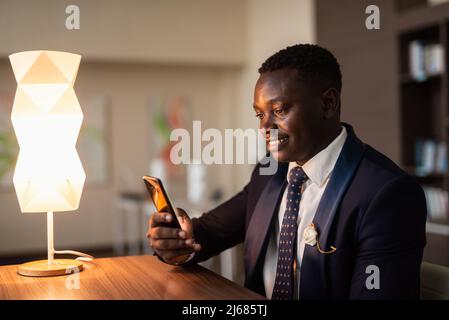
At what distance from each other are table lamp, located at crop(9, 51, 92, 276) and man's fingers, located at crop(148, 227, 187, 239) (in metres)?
0.25

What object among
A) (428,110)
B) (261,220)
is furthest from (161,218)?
(428,110)

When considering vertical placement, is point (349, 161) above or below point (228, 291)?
above

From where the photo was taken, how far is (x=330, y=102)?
4.31 ft

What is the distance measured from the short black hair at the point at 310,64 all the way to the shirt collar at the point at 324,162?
0.46ft

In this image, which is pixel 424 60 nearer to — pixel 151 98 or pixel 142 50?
pixel 142 50

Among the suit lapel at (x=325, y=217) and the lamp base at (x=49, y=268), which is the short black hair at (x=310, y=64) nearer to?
the suit lapel at (x=325, y=217)

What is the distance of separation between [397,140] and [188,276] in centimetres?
339

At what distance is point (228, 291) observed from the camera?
1119 millimetres

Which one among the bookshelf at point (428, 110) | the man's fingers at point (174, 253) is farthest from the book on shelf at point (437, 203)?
the man's fingers at point (174, 253)

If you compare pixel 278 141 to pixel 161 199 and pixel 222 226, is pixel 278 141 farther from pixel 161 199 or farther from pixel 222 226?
pixel 222 226

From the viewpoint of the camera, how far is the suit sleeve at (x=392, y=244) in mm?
1113

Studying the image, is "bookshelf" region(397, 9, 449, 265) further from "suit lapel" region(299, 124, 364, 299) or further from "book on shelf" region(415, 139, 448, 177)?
"suit lapel" region(299, 124, 364, 299)
